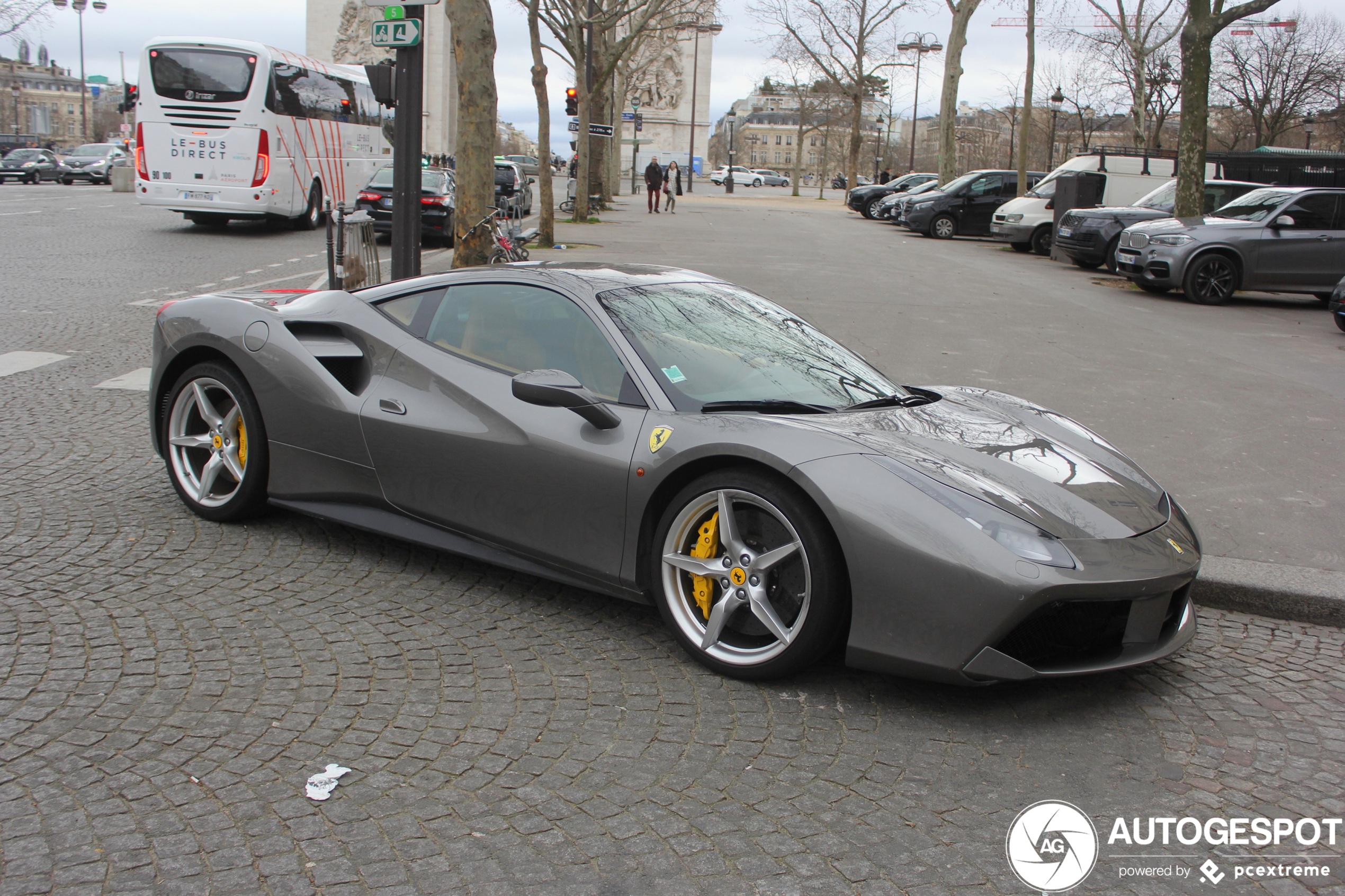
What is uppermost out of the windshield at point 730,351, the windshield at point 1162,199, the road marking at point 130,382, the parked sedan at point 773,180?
the parked sedan at point 773,180

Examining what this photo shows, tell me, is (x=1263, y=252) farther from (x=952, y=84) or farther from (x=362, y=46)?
(x=362, y=46)

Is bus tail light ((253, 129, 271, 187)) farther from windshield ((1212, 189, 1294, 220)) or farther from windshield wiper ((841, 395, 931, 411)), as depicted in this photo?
windshield wiper ((841, 395, 931, 411))

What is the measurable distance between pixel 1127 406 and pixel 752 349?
4.87 m

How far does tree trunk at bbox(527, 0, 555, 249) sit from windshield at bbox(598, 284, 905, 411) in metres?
16.5

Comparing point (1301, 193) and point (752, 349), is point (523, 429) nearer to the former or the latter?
point (752, 349)

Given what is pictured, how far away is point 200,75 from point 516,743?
19823mm

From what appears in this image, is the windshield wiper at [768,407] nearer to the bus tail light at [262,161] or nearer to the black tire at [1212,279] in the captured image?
the black tire at [1212,279]

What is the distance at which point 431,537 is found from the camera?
4230 millimetres

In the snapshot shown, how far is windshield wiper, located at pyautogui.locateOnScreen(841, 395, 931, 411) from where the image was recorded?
4.11 m

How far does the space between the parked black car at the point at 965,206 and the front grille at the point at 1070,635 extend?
2849cm

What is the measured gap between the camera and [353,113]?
24594mm

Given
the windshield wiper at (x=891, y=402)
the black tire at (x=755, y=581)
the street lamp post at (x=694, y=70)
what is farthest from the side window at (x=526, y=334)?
the street lamp post at (x=694, y=70)

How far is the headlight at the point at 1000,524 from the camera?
3209 mm

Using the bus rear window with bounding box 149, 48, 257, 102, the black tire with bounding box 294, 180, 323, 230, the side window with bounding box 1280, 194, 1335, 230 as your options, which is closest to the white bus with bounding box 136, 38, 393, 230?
the bus rear window with bounding box 149, 48, 257, 102
